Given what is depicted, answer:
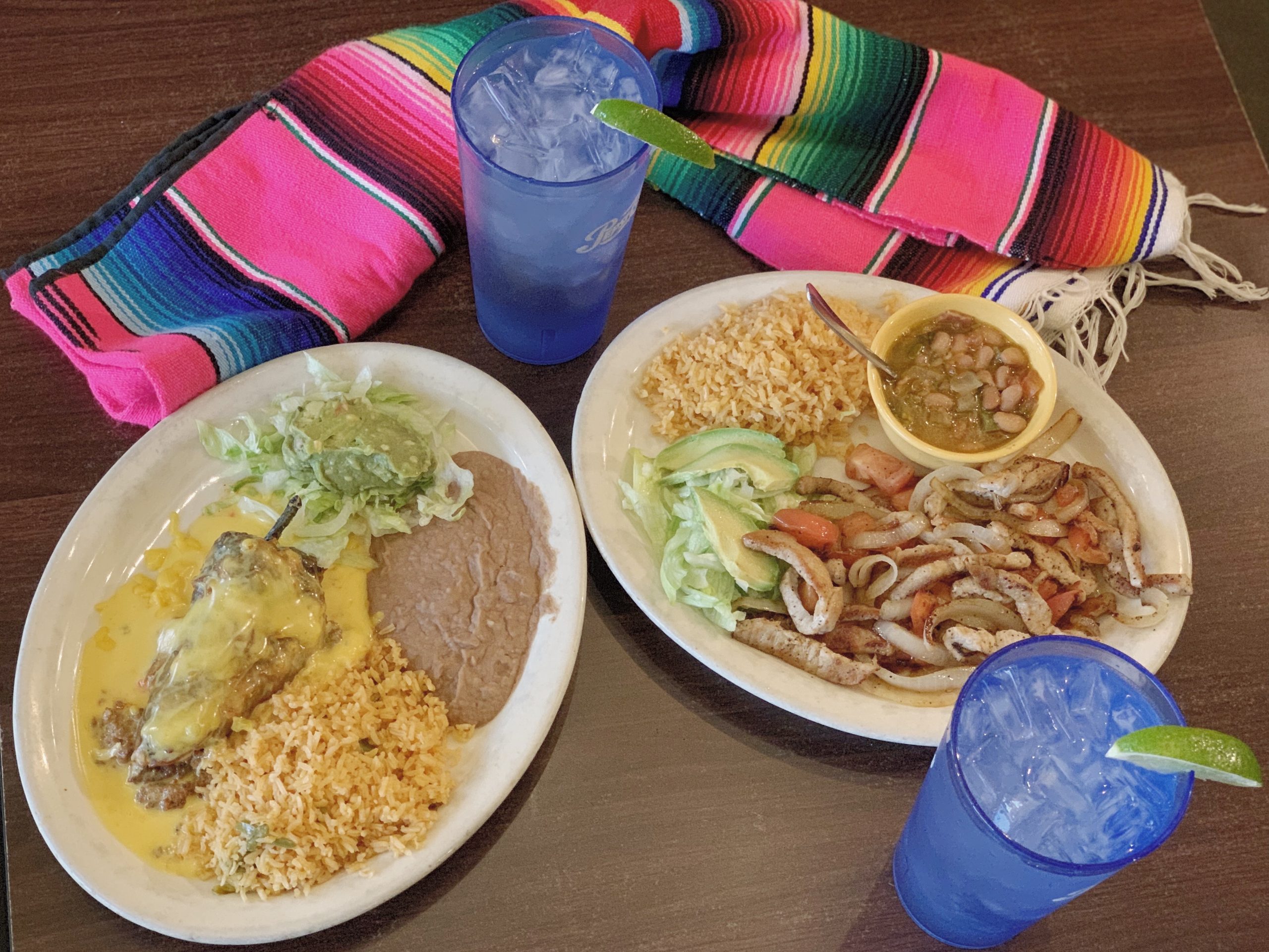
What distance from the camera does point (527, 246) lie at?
1.91 m

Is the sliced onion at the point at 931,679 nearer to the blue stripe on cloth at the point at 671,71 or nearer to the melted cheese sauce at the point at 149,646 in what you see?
the melted cheese sauce at the point at 149,646

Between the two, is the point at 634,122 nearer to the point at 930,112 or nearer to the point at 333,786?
the point at 930,112

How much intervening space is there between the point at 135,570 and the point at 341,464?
1.39ft

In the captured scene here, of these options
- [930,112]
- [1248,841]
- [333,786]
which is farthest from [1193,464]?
[333,786]

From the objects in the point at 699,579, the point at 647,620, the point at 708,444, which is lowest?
the point at 647,620

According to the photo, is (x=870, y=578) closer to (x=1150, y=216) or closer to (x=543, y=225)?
(x=543, y=225)

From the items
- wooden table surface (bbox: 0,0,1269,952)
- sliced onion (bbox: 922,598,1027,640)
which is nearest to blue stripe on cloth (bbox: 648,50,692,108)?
wooden table surface (bbox: 0,0,1269,952)

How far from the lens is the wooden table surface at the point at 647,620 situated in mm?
1778

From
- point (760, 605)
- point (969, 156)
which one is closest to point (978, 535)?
point (760, 605)

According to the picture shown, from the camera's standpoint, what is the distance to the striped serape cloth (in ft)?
6.87

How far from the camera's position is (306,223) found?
7.04ft

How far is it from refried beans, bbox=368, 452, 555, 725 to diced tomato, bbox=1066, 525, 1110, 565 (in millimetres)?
1005

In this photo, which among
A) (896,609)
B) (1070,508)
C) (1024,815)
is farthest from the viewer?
(1070,508)

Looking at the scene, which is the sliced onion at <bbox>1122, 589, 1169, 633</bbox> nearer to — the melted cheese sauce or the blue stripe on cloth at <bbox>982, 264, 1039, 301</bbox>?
the blue stripe on cloth at <bbox>982, 264, 1039, 301</bbox>
